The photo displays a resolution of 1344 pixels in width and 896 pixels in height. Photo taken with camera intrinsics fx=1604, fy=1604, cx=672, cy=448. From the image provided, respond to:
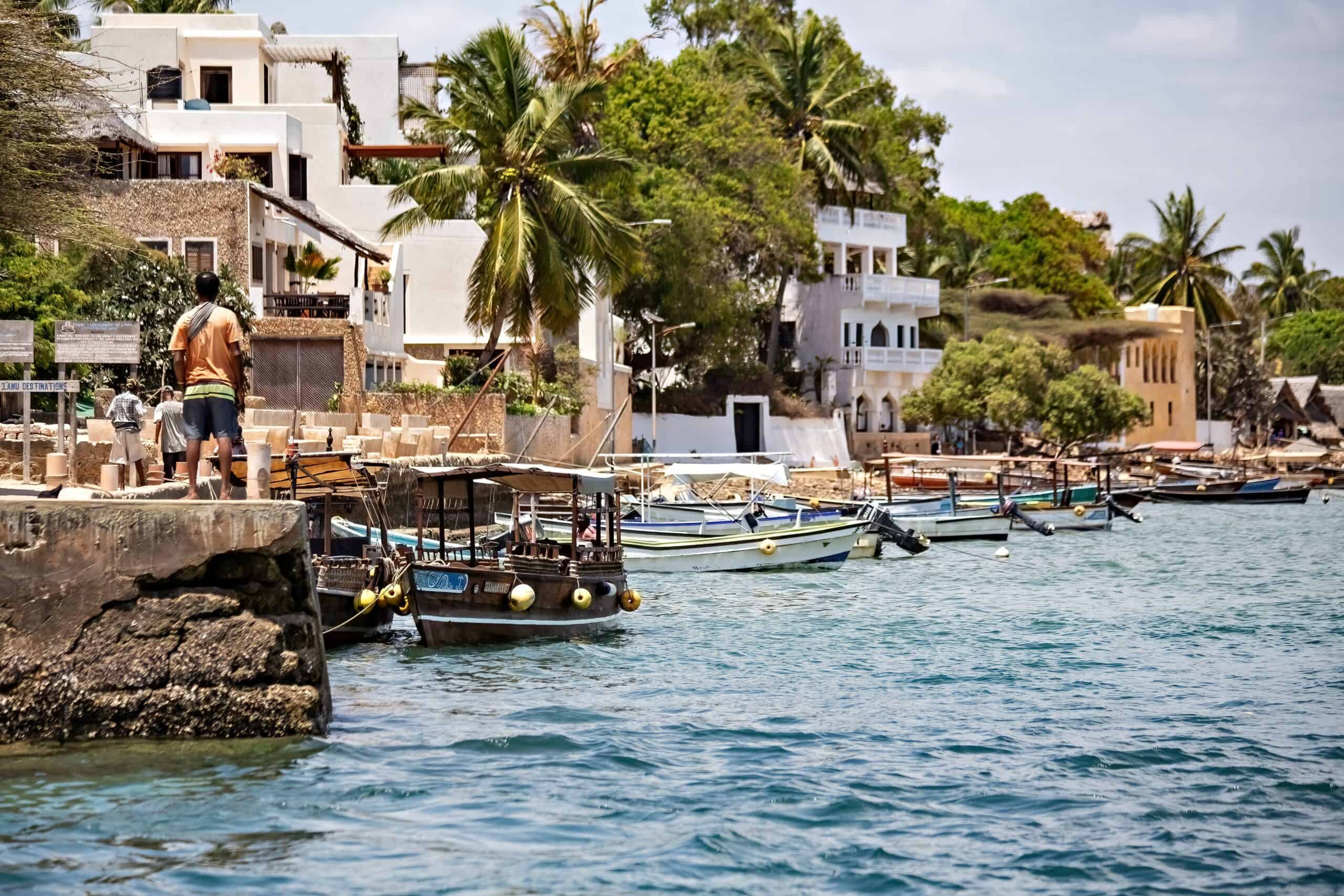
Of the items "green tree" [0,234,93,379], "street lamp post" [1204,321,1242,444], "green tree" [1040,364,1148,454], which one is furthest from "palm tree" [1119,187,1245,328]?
"green tree" [0,234,93,379]

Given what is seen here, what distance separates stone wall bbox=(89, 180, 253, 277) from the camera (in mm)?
39625

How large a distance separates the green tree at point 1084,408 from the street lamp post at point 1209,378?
48.0 feet

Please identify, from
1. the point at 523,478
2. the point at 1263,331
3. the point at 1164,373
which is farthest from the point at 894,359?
the point at 523,478

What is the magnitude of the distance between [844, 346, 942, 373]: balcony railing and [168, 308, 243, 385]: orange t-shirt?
2228 inches

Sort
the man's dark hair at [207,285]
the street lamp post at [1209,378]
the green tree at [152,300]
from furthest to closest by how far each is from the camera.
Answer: the street lamp post at [1209,378] < the green tree at [152,300] < the man's dark hair at [207,285]

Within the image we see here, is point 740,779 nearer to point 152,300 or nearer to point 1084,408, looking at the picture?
point 152,300

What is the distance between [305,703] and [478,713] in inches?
133

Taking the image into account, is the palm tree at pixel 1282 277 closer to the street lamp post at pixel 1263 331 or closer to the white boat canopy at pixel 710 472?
the street lamp post at pixel 1263 331

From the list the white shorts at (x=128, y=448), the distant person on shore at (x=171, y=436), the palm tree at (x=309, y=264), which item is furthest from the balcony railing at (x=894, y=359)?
A: the white shorts at (x=128, y=448)

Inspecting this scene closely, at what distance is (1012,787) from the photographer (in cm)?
1234

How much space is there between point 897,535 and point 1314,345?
85.7 metres

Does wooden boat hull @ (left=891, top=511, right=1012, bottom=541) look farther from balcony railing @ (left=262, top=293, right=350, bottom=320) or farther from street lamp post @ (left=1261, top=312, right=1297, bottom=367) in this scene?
street lamp post @ (left=1261, top=312, right=1297, bottom=367)

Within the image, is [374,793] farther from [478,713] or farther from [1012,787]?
[1012,787]

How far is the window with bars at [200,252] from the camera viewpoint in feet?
130
